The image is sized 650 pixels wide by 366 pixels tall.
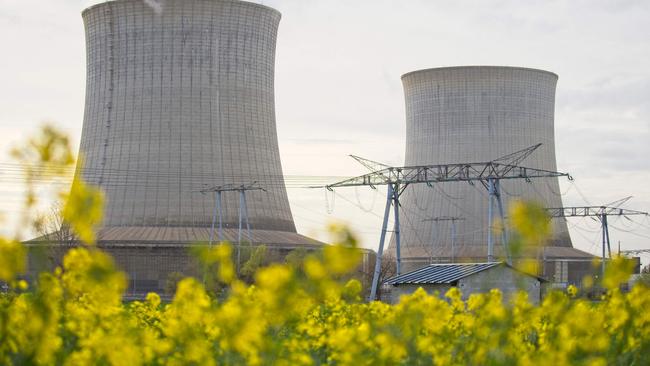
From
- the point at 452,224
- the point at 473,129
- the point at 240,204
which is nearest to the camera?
the point at 240,204

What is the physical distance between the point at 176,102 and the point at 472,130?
11.6 metres

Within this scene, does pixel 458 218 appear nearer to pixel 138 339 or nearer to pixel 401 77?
pixel 401 77

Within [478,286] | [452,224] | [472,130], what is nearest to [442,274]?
[478,286]

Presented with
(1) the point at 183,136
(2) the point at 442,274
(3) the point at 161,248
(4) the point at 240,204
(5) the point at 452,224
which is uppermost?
(1) the point at 183,136

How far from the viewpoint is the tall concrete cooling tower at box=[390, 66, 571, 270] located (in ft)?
131

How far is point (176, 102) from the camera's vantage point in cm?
3409

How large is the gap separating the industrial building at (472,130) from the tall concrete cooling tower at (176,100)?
8035mm

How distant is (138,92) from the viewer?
111ft

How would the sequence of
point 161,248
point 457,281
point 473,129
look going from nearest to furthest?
1. point 457,281
2. point 161,248
3. point 473,129

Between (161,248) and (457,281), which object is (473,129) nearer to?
(161,248)

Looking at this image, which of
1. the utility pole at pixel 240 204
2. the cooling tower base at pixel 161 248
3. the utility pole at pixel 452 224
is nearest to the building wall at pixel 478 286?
the utility pole at pixel 240 204

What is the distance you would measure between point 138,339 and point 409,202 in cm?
3727

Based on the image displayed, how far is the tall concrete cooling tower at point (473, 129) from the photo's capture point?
131 feet

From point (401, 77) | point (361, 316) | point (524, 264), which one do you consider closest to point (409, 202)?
point (401, 77)
